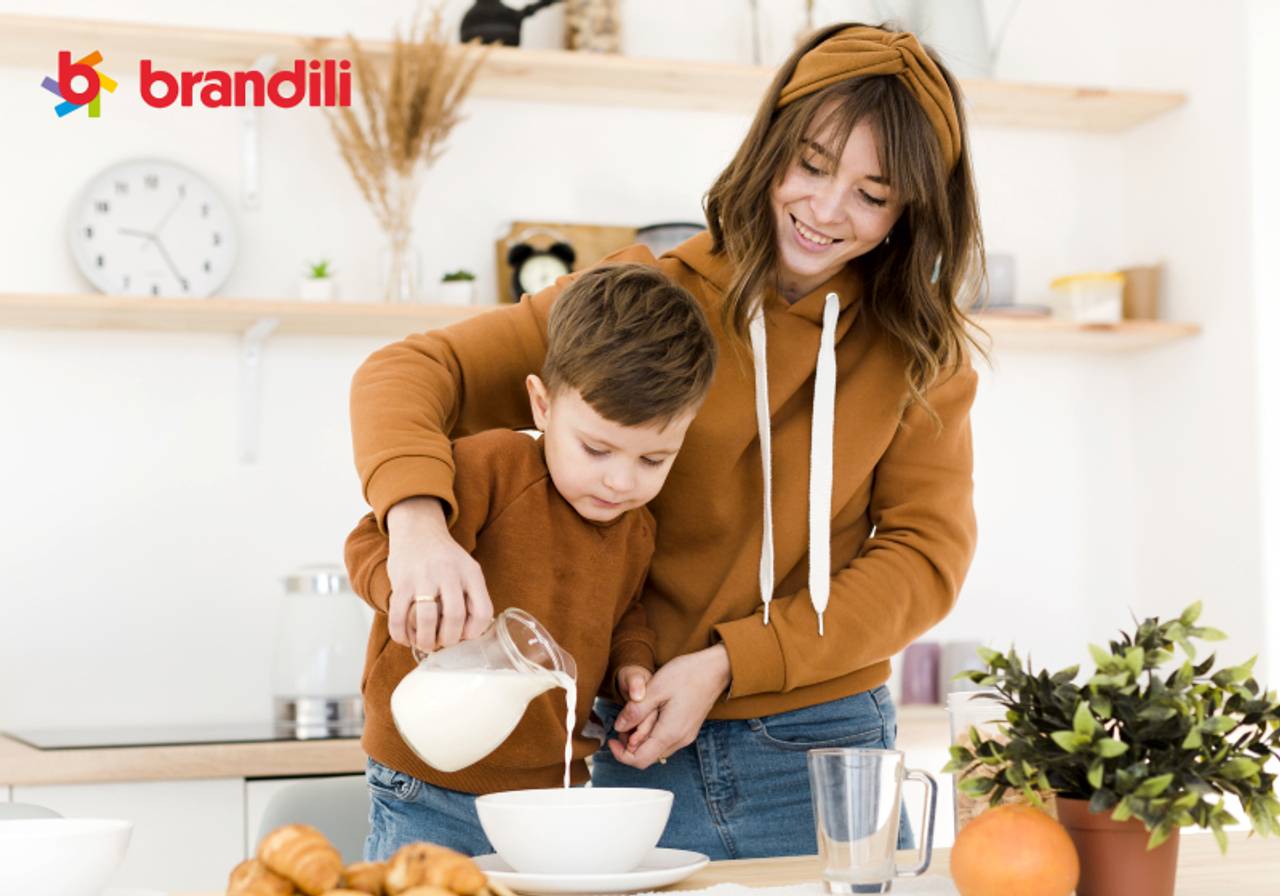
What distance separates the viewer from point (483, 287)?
304 cm

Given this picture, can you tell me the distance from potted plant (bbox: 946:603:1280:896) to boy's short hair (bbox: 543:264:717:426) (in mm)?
412

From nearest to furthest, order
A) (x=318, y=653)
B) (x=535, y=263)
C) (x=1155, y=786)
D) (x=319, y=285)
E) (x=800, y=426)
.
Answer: (x=1155, y=786) → (x=800, y=426) → (x=318, y=653) → (x=319, y=285) → (x=535, y=263)

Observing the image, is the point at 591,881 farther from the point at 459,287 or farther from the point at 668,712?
the point at 459,287

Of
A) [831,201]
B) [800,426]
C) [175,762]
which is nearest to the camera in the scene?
[831,201]

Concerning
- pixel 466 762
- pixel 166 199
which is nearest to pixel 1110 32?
pixel 166 199

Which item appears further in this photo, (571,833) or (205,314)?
(205,314)

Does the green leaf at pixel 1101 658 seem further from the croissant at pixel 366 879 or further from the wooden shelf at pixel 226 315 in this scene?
the wooden shelf at pixel 226 315

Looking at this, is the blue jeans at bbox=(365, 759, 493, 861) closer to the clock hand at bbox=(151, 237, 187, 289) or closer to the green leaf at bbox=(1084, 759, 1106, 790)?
the green leaf at bbox=(1084, 759, 1106, 790)

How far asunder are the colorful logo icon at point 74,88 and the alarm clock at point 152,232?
14 cm

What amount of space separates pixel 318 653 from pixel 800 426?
4.36 ft

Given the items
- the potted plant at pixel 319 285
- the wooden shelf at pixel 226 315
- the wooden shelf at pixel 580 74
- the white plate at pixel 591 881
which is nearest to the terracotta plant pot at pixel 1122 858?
the white plate at pixel 591 881

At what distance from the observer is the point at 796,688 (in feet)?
4.96

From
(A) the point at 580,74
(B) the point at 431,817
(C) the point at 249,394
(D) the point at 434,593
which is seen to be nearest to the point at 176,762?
(C) the point at 249,394

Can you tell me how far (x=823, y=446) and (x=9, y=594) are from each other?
5.99 ft
